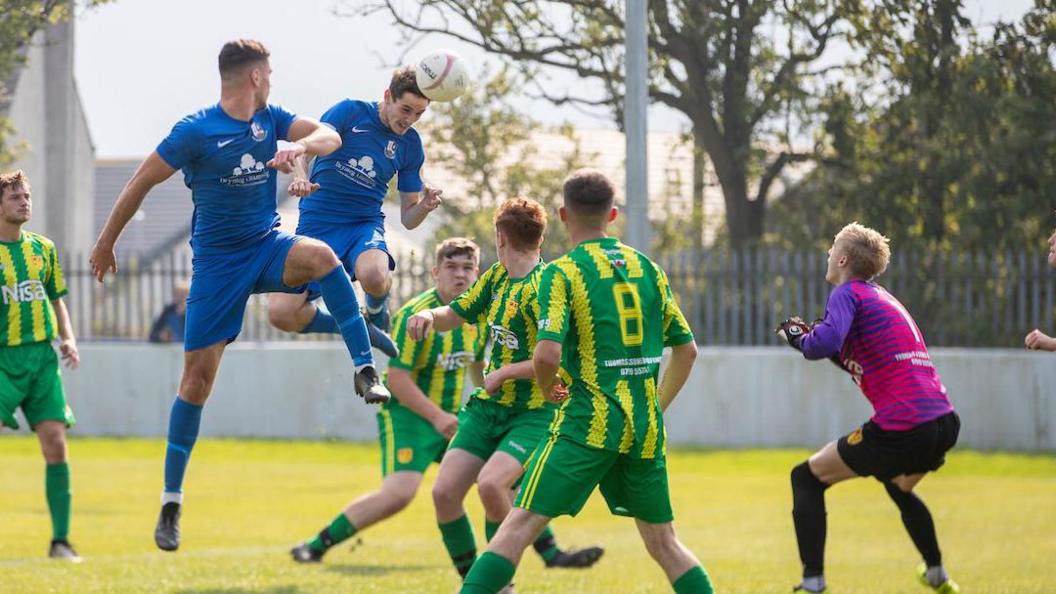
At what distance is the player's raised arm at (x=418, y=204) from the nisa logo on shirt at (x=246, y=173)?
1190mm

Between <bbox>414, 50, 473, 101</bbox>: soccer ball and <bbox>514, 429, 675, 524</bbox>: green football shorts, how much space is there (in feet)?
8.18

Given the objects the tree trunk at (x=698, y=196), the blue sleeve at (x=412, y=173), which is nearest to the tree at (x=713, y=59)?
the tree trunk at (x=698, y=196)

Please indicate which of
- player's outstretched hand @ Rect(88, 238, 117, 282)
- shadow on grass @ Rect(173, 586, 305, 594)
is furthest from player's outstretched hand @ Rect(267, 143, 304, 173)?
shadow on grass @ Rect(173, 586, 305, 594)

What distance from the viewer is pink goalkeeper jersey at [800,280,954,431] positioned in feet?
25.3

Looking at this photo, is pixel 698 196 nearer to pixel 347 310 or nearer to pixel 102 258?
pixel 347 310

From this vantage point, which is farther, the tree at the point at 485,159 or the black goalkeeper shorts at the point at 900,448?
the tree at the point at 485,159

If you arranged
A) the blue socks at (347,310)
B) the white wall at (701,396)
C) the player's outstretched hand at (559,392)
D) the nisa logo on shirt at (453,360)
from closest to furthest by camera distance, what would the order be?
the player's outstretched hand at (559,392)
the blue socks at (347,310)
the nisa logo on shirt at (453,360)
the white wall at (701,396)

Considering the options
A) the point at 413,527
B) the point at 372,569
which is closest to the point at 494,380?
the point at 372,569

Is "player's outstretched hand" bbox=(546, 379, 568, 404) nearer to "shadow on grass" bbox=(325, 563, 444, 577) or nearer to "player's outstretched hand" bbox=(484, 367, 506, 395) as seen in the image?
"player's outstretched hand" bbox=(484, 367, 506, 395)

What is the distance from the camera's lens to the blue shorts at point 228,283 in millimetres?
8148

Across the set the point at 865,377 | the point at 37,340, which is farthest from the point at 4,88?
the point at 865,377

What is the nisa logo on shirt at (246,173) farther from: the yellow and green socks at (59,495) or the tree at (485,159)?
the tree at (485,159)

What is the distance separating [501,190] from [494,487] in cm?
1837

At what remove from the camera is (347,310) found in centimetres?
817
